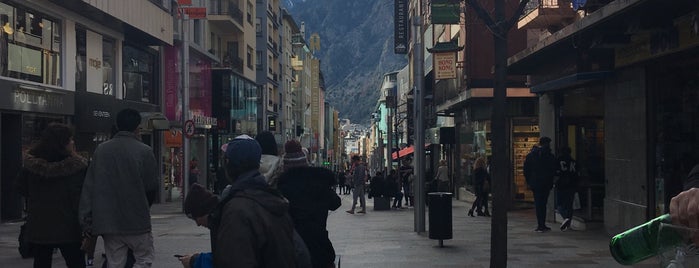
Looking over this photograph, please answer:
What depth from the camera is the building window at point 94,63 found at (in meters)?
22.2

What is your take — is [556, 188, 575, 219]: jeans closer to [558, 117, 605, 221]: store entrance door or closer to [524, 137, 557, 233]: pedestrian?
[524, 137, 557, 233]: pedestrian

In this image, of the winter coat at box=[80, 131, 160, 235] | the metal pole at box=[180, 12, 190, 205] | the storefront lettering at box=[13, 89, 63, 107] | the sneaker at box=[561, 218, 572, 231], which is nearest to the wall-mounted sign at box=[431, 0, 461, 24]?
the sneaker at box=[561, 218, 572, 231]

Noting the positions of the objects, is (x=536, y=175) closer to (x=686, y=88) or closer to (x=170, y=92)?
(x=686, y=88)

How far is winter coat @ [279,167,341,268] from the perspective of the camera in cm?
676

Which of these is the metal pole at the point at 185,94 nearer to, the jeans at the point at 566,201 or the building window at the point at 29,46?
the building window at the point at 29,46

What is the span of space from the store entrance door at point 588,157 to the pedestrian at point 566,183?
1180 mm

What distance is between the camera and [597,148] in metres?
17.2

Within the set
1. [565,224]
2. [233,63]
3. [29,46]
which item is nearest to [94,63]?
[29,46]

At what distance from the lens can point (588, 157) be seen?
57.4ft

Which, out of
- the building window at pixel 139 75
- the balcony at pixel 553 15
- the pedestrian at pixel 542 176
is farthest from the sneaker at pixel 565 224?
the building window at pixel 139 75

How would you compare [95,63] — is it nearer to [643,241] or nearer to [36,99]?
[36,99]

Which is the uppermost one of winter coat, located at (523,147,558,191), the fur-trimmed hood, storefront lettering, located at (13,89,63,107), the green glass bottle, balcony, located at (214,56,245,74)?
balcony, located at (214,56,245,74)

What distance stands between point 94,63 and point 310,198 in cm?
1812

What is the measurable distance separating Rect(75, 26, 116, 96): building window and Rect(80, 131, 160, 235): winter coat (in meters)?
16.9
